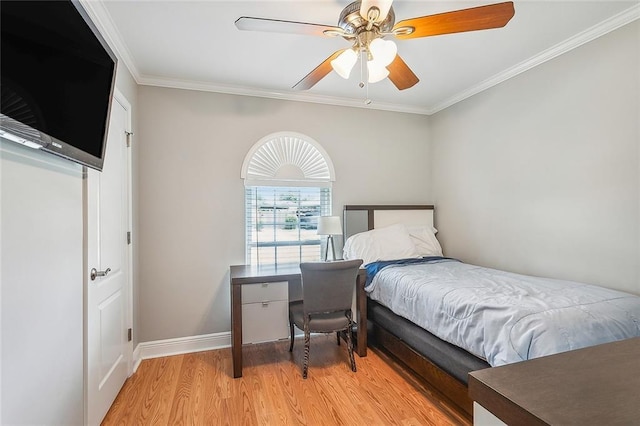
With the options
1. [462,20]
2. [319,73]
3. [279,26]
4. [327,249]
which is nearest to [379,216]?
[327,249]

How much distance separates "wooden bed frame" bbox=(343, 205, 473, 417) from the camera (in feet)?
6.62

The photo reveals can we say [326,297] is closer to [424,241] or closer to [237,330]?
[237,330]

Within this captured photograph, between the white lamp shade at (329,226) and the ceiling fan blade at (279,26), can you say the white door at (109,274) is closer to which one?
the ceiling fan blade at (279,26)

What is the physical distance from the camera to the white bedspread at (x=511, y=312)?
1589mm

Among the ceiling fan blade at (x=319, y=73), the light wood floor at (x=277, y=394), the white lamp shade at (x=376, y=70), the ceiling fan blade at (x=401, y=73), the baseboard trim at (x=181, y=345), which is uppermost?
the ceiling fan blade at (x=319, y=73)

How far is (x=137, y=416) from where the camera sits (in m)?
2.06

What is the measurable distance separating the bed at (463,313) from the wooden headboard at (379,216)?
194 millimetres

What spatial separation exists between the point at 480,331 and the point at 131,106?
3157 millimetres

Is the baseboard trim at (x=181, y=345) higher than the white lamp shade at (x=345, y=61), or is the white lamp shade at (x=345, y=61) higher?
the white lamp shade at (x=345, y=61)

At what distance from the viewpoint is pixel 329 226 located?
3.19m

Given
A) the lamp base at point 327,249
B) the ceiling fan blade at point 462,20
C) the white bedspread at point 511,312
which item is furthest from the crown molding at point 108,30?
the white bedspread at point 511,312

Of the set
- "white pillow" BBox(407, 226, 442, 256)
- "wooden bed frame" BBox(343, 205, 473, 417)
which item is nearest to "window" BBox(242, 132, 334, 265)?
"wooden bed frame" BBox(343, 205, 473, 417)

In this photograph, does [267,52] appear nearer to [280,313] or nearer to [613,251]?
[280,313]

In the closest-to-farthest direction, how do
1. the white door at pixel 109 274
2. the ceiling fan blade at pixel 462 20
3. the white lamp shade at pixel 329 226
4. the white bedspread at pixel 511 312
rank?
the ceiling fan blade at pixel 462 20, the white bedspread at pixel 511 312, the white door at pixel 109 274, the white lamp shade at pixel 329 226
